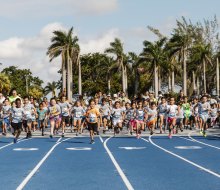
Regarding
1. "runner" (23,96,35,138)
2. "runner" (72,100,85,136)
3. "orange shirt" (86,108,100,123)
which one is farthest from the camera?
"runner" (72,100,85,136)

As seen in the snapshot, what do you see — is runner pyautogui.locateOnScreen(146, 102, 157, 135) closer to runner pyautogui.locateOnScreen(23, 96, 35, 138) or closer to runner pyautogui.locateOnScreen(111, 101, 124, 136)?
runner pyautogui.locateOnScreen(111, 101, 124, 136)

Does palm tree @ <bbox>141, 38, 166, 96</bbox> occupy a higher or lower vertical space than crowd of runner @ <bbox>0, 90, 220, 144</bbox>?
Result: higher

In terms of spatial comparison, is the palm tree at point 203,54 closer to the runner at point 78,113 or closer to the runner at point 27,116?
the runner at point 78,113

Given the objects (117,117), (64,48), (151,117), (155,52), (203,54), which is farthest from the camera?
(203,54)

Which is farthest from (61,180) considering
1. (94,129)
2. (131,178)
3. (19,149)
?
(94,129)

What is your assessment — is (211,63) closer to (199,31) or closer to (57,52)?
(199,31)

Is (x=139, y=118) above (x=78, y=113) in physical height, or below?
below

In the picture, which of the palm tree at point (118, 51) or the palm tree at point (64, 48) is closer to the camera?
the palm tree at point (64, 48)

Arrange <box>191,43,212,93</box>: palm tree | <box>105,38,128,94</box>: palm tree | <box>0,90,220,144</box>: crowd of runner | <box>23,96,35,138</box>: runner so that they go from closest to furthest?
<box>0,90,220,144</box>: crowd of runner
<box>23,96,35,138</box>: runner
<box>105,38,128,94</box>: palm tree
<box>191,43,212,93</box>: palm tree

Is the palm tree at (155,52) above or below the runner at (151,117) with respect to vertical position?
above

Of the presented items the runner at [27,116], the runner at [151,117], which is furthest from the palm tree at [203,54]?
the runner at [27,116]

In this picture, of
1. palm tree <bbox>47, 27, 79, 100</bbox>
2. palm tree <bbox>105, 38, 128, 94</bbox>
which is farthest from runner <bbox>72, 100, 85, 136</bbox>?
palm tree <bbox>105, 38, 128, 94</bbox>

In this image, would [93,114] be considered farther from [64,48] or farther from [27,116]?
[64,48]

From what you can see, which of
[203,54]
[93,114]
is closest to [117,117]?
[93,114]
